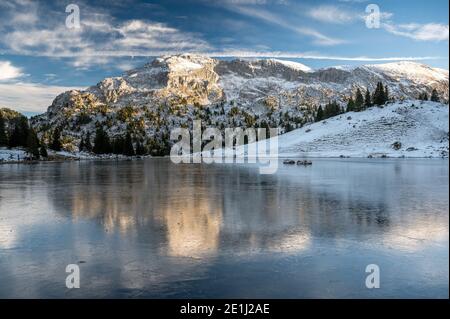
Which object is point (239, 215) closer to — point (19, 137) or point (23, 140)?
point (19, 137)

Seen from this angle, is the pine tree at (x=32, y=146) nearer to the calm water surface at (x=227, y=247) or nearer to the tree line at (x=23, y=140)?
the tree line at (x=23, y=140)

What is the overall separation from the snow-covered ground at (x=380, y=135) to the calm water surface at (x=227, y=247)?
110857 mm

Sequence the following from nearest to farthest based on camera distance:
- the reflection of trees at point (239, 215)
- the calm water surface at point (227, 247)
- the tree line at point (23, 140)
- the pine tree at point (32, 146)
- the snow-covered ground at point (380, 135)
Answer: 1. the calm water surface at point (227, 247)
2. the reflection of trees at point (239, 215)
3. the snow-covered ground at point (380, 135)
4. the pine tree at point (32, 146)
5. the tree line at point (23, 140)

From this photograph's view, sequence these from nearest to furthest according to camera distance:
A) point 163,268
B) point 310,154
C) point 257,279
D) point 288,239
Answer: point 257,279 < point 163,268 < point 288,239 < point 310,154

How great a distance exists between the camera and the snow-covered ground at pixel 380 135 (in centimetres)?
13562

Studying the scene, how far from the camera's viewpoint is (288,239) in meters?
16.6

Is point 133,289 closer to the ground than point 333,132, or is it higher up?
closer to the ground

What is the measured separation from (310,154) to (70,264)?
138 metres

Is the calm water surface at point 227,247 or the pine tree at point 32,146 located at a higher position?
the pine tree at point 32,146

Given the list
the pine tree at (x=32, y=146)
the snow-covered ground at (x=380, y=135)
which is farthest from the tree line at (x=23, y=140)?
the snow-covered ground at (x=380, y=135)
